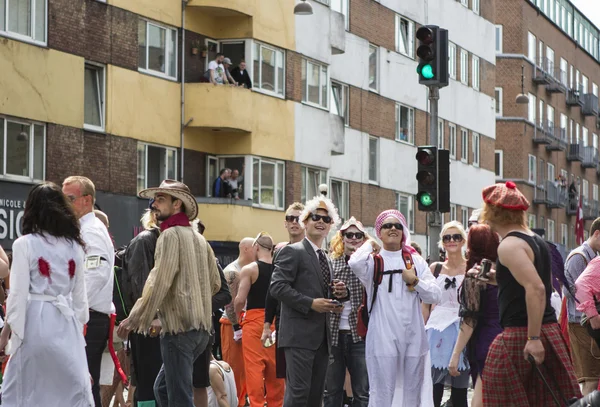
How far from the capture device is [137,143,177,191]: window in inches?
1358

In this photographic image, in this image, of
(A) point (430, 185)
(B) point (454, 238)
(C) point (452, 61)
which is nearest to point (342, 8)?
(C) point (452, 61)

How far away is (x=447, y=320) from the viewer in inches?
569

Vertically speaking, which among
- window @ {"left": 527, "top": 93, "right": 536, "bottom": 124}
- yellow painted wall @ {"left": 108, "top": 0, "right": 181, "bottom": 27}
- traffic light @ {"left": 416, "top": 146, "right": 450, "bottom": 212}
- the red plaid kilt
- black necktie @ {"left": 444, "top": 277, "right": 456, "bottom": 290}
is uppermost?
window @ {"left": 527, "top": 93, "right": 536, "bottom": 124}

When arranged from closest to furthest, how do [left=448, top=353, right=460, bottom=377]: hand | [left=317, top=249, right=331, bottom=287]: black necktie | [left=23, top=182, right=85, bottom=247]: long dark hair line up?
[left=23, top=182, right=85, bottom=247]: long dark hair → [left=448, top=353, right=460, bottom=377]: hand → [left=317, top=249, right=331, bottom=287]: black necktie

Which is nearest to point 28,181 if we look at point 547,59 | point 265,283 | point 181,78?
point 181,78

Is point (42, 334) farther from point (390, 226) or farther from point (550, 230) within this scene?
point (550, 230)

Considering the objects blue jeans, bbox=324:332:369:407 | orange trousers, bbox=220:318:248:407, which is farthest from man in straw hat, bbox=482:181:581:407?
orange trousers, bbox=220:318:248:407

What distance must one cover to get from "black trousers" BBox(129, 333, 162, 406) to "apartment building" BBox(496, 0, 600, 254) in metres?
56.4

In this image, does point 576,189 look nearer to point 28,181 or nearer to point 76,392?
point 28,181

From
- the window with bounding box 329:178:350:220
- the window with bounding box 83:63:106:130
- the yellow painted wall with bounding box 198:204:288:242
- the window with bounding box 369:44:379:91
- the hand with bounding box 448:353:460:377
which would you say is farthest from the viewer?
the window with bounding box 369:44:379:91

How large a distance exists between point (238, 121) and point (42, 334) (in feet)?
88.2

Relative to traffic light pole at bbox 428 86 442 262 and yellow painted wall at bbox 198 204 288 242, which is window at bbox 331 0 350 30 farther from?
traffic light pole at bbox 428 86 442 262

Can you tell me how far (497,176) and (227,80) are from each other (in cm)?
3375

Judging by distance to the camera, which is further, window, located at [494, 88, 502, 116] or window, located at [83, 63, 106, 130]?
window, located at [494, 88, 502, 116]
